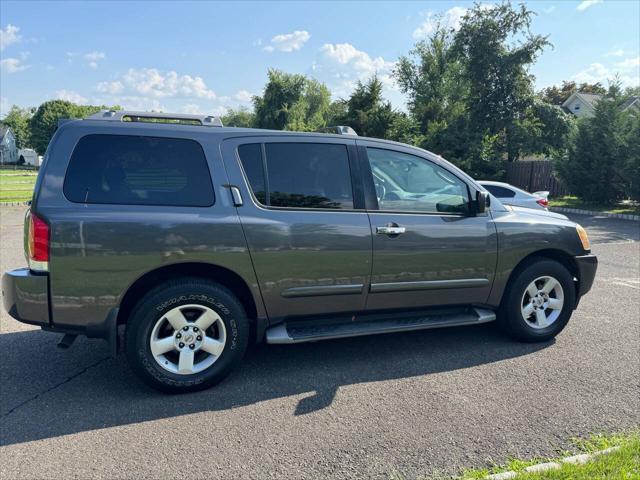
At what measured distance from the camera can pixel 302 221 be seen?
3.73m

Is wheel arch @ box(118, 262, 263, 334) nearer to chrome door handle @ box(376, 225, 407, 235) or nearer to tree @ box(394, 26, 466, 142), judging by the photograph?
chrome door handle @ box(376, 225, 407, 235)

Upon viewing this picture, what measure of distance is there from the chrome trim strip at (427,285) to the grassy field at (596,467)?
1636mm

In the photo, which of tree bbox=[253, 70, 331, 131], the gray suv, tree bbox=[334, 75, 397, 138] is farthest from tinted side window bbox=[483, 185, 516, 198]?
tree bbox=[253, 70, 331, 131]

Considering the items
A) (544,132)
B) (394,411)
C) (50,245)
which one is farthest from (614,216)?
(50,245)

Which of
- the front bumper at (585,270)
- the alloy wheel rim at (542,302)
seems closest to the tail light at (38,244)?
the alloy wheel rim at (542,302)

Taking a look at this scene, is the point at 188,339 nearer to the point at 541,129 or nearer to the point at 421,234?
the point at 421,234

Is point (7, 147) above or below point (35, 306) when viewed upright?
above

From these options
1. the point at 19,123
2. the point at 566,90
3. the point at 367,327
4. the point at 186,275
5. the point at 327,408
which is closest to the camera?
the point at 327,408

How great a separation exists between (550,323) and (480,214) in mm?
1332

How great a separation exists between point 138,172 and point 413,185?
2.33 metres

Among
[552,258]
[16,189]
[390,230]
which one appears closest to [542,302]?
[552,258]

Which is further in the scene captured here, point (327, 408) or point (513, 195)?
point (513, 195)

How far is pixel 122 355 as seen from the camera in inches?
169

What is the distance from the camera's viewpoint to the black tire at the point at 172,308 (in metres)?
3.39
